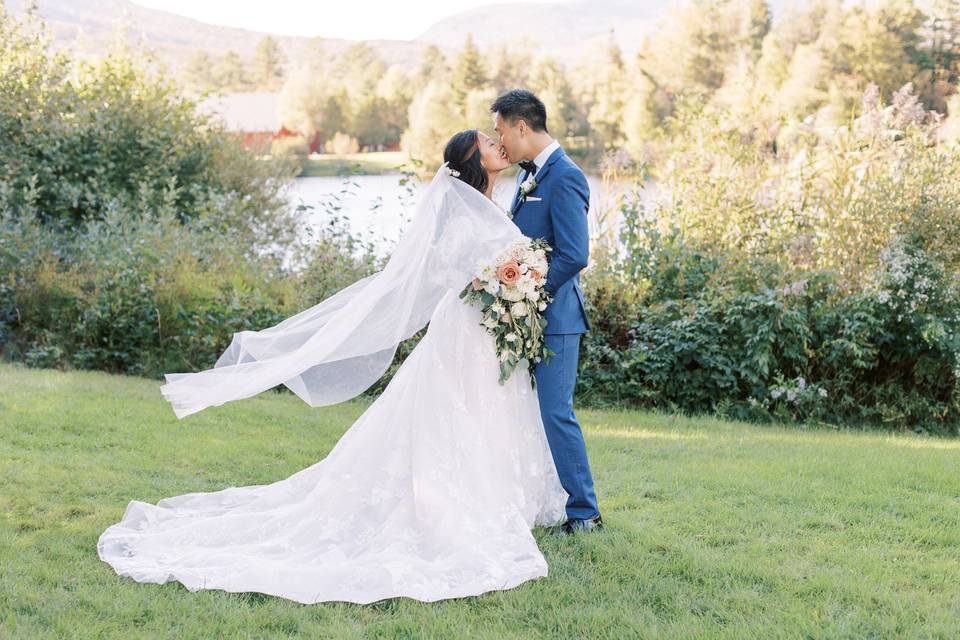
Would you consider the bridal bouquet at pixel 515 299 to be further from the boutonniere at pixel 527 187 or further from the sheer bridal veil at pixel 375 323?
the boutonniere at pixel 527 187

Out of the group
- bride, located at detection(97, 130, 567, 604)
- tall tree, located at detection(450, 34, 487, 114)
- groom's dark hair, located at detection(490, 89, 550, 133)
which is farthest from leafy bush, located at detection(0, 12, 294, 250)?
tall tree, located at detection(450, 34, 487, 114)

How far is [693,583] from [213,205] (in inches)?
343

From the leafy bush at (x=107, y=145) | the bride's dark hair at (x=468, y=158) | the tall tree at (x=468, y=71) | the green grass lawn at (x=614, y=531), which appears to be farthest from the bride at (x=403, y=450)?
the tall tree at (x=468, y=71)

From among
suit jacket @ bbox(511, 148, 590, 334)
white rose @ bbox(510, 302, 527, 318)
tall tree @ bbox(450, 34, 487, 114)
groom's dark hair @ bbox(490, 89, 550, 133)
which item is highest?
tall tree @ bbox(450, 34, 487, 114)

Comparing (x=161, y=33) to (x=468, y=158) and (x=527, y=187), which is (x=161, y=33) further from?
(x=527, y=187)

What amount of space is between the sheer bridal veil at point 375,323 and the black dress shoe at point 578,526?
3.80 feet

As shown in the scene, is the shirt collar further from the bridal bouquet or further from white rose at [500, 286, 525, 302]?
white rose at [500, 286, 525, 302]

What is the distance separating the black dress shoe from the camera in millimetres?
4137

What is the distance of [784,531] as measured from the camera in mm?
4188

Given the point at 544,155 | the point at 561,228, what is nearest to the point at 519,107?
the point at 544,155

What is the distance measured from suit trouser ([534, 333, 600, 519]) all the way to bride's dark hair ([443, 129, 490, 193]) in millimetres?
834

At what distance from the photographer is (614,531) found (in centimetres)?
414

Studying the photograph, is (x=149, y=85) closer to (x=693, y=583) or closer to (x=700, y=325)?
(x=700, y=325)

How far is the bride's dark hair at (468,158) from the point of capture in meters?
4.12
